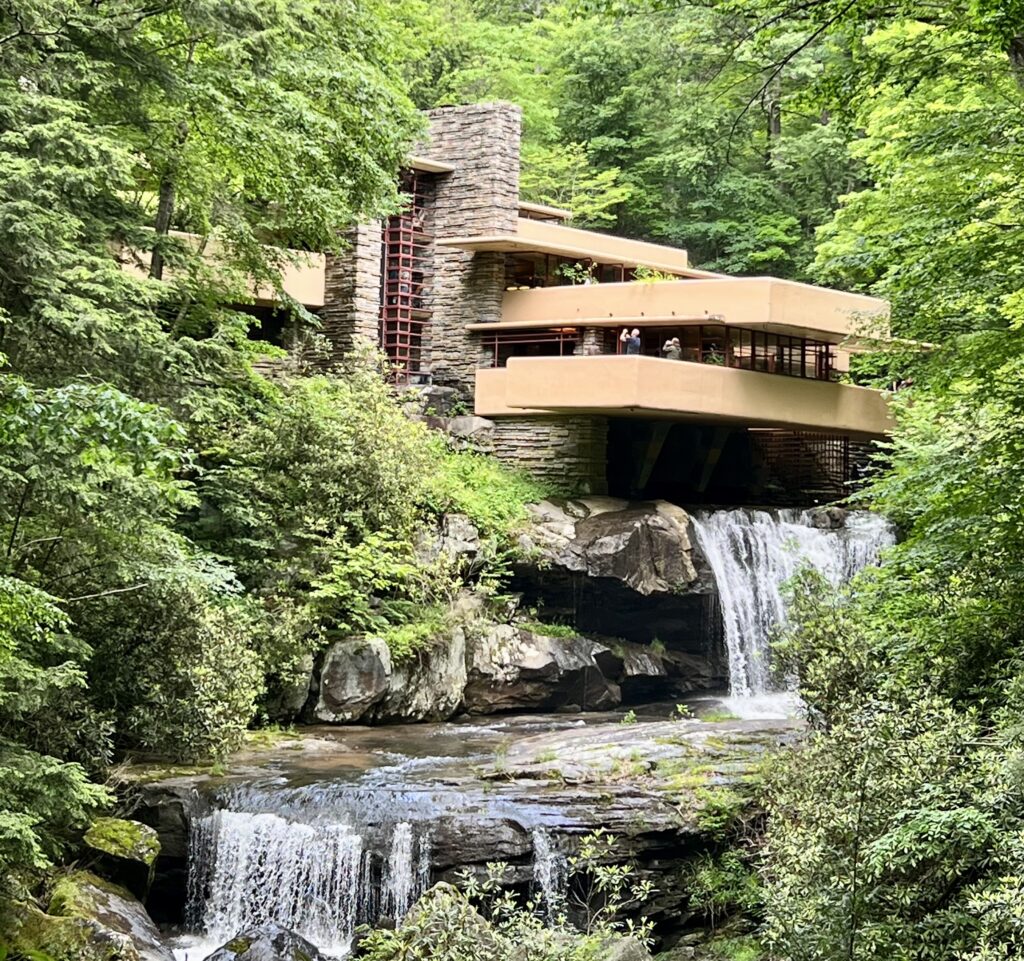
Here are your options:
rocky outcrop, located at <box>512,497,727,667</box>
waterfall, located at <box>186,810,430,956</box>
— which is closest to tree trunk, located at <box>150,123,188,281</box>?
waterfall, located at <box>186,810,430,956</box>

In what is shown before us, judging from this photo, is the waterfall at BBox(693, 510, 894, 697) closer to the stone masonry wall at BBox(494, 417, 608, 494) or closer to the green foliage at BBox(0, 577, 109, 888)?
the stone masonry wall at BBox(494, 417, 608, 494)

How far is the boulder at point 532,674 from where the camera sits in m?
19.2

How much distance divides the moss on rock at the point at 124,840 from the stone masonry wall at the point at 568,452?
12.8 meters

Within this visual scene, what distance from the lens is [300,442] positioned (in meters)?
18.2

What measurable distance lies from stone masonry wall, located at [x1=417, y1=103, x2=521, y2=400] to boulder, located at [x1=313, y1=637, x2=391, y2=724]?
9560 millimetres

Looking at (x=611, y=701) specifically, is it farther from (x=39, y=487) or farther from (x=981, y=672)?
(x=39, y=487)

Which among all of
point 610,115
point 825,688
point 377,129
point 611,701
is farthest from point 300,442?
point 610,115

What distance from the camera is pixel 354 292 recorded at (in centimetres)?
2484

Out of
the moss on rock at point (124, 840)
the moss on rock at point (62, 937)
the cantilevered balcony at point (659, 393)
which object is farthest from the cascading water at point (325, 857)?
the cantilevered balcony at point (659, 393)

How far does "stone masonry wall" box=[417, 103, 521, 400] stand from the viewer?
25953 mm

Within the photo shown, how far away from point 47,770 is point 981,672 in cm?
731

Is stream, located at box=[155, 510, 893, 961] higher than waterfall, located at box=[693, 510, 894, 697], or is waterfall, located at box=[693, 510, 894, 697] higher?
waterfall, located at box=[693, 510, 894, 697]

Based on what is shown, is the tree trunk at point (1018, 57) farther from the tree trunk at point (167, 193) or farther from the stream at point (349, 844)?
the tree trunk at point (167, 193)

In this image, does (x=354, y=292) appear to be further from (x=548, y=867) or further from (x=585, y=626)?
(x=548, y=867)
